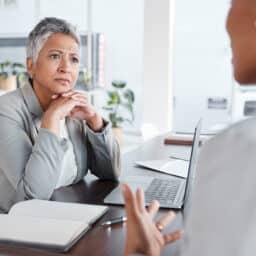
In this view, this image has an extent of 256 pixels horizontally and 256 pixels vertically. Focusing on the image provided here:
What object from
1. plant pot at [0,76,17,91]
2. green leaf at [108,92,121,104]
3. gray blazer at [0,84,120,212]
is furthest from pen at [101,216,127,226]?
green leaf at [108,92,121,104]

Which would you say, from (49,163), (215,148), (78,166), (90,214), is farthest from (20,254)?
(78,166)

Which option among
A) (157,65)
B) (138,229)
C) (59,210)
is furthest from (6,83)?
(138,229)

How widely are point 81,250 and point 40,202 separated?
340mm

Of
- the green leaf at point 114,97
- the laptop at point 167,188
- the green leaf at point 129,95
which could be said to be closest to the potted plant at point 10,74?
the green leaf at point 114,97

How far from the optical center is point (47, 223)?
993 mm

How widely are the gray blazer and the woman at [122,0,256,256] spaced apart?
32.9 inches

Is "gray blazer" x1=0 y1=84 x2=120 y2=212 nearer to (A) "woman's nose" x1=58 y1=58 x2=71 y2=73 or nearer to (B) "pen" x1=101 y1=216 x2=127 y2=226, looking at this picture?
(A) "woman's nose" x1=58 y1=58 x2=71 y2=73

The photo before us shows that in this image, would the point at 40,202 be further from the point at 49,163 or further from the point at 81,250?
the point at 81,250

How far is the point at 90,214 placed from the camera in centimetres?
110

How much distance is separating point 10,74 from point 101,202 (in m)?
3.34

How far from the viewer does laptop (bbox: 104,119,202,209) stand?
1.12 m

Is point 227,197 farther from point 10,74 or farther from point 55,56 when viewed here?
point 10,74

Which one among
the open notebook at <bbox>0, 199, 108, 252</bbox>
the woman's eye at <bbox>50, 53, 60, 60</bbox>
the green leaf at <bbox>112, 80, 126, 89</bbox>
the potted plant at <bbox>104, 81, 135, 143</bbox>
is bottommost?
the potted plant at <bbox>104, 81, 135, 143</bbox>

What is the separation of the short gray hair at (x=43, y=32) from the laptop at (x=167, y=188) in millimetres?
583
